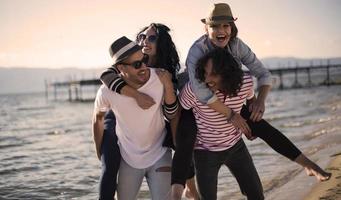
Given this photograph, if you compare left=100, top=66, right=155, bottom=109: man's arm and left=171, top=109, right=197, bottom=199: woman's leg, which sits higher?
left=100, top=66, right=155, bottom=109: man's arm

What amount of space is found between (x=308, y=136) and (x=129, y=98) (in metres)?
10.7

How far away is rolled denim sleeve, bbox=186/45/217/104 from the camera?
336 centimetres

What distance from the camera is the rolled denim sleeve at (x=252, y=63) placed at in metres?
3.76

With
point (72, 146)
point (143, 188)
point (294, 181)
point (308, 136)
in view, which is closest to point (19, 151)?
point (72, 146)

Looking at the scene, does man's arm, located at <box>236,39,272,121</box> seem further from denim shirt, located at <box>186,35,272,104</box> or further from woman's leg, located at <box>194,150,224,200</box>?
woman's leg, located at <box>194,150,224,200</box>

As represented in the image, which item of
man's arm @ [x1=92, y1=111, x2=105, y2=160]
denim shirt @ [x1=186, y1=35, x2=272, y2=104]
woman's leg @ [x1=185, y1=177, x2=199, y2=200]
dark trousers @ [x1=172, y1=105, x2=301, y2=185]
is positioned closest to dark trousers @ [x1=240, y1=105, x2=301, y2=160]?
dark trousers @ [x1=172, y1=105, x2=301, y2=185]

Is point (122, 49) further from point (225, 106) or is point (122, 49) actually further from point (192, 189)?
point (192, 189)

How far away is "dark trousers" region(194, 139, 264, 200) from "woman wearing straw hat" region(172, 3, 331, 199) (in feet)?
0.73

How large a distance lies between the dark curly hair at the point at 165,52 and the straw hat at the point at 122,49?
1.77ft

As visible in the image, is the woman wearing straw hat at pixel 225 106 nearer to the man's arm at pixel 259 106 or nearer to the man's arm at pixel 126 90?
the man's arm at pixel 259 106

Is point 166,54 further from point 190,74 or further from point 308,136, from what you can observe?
point 308,136

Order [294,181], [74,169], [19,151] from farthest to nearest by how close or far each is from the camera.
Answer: [19,151] < [74,169] < [294,181]

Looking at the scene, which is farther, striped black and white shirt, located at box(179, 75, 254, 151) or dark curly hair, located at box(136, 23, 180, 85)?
dark curly hair, located at box(136, 23, 180, 85)

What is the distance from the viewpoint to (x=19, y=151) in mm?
15211
